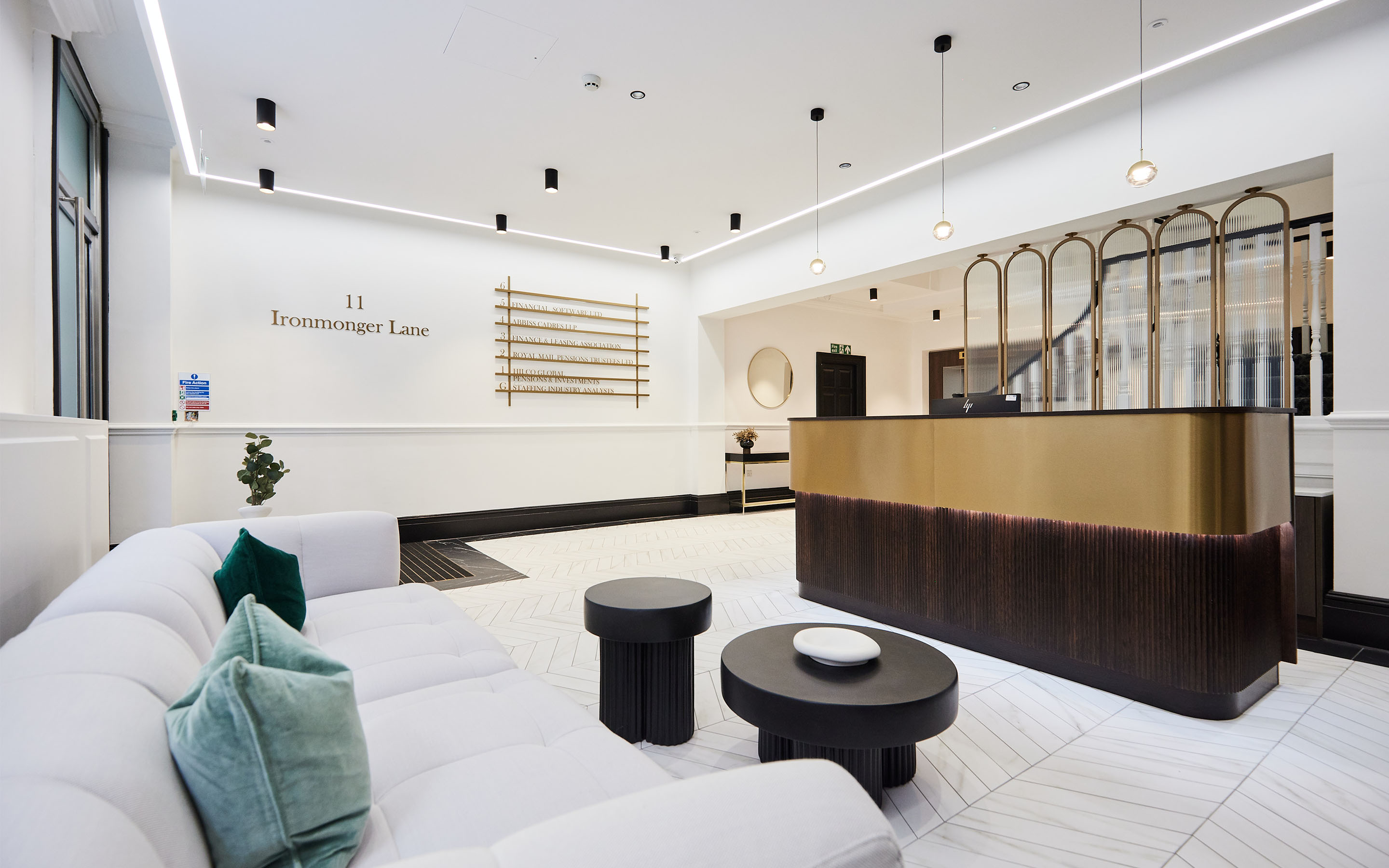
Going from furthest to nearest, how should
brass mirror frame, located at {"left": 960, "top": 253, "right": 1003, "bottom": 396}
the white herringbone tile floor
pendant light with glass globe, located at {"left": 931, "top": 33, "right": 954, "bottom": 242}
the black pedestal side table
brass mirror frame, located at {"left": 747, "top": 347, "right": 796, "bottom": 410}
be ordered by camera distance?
1. brass mirror frame, located at {"left": 747, "top": 347, "right": 796, "bottom": 410}
2. brass mirror frame, located at {"left": 960, "top": 253, "right": 1003, "bottom": 396}
3. pendant light with glass globe, located at {"left": 931, "top": 33, "right": 954, "bottom": 242}
4. the black pedestal side table
5. the white herringbone tile floor

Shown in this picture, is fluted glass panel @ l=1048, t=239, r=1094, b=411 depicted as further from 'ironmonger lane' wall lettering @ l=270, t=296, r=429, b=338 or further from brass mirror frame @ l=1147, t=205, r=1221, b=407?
'ironmonger lane' wall lettering @ l=270, t=296, r=429, b=338

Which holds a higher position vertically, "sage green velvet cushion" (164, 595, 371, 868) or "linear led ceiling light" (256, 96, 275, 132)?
"linear led ceiling light" (256, 96, 275, 132)

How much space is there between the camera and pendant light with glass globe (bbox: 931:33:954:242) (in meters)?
3.51

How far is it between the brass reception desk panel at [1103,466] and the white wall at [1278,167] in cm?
84

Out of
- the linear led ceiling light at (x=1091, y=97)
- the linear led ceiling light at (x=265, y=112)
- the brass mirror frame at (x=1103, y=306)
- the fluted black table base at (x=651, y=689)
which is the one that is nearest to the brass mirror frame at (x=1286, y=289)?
the brass mirror frame at (x=1103, y=306)

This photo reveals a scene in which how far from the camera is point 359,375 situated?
619 centimetres

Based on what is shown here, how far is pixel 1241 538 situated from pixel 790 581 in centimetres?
281

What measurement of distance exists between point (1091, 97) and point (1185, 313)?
1.62 meters

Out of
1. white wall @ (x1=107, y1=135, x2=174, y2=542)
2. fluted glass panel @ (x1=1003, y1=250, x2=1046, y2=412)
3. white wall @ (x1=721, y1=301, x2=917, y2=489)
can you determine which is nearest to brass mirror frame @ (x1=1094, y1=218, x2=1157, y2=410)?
fluted glass panel @ (x1=1003, y1=250, x2=1046, y2=412)

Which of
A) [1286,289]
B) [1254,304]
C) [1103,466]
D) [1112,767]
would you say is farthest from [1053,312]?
[1112,767]

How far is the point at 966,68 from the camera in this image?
149 inches

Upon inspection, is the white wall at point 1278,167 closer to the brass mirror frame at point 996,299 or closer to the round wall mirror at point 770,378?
the brass mirror frame at point 996,299

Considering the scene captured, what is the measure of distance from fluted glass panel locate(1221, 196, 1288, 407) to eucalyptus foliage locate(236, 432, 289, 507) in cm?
682

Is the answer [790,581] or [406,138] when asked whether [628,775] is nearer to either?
[790,581]
